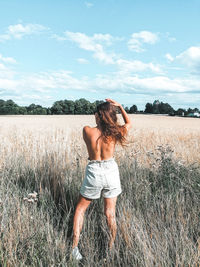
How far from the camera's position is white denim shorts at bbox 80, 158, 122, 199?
9.27 feet

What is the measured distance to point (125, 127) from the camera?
3131mm

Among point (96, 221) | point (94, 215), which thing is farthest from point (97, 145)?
Result: point (94, 215)

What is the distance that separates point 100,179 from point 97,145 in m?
0.37

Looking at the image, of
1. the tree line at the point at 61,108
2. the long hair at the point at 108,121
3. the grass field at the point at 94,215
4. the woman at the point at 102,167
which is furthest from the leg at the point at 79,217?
the tree line at the point at 61,108

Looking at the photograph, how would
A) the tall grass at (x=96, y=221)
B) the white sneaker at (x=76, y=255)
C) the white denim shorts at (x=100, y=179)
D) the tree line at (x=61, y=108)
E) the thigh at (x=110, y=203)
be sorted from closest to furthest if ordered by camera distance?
the tall grass at (x=96, y=221)
the white sneaker at (x=76, y=255)
the white denim shorts at (x=100, y=179)
the thigh at (x=110, y=203)
the tree line at (x=61, y=108)

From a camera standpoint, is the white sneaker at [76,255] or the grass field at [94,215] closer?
the grass field at [94,215]

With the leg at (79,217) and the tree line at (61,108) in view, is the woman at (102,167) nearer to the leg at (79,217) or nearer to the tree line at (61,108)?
the leg at (79,217)

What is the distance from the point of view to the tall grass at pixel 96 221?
2.50 metres

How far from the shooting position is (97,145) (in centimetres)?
289

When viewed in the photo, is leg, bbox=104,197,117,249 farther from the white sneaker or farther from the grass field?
the white sneaker

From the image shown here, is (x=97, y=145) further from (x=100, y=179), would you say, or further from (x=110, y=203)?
(x=110, y=203)

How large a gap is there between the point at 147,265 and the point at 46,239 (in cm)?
115

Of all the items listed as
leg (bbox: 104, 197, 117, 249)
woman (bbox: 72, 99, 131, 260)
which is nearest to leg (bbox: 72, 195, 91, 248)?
woman (bbox: 72, 99, 131, 260)

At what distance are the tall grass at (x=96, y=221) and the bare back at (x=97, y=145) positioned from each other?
66 cm
